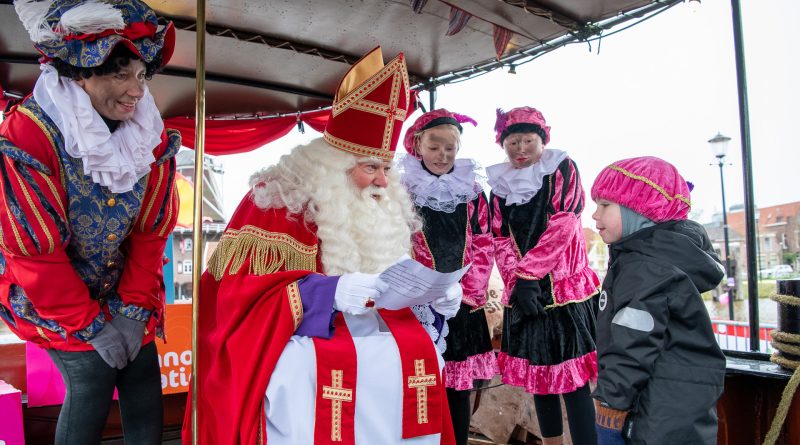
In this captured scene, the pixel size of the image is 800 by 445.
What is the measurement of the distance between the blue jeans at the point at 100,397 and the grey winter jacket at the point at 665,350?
162cm

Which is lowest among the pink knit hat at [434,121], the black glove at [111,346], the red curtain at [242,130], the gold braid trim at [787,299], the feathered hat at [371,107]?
Answer: the black glove at [111,346]

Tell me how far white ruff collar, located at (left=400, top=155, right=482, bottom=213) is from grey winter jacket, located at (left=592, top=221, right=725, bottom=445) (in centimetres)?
115

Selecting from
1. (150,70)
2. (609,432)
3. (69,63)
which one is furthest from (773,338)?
(69,63)

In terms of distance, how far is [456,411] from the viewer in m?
3.14

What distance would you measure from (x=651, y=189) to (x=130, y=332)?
77.8 inches

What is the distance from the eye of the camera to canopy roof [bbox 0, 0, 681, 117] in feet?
9.93

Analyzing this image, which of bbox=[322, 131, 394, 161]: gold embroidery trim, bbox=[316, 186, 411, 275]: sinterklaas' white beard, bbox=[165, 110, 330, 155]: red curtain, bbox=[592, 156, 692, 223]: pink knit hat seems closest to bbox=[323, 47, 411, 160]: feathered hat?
bbox=[322, 131, 394, 161]: gold embroidery trim

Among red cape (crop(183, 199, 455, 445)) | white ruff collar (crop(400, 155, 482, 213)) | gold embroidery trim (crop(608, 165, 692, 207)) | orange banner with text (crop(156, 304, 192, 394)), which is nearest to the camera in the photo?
red cape (crop(183, 199, 455, 445))

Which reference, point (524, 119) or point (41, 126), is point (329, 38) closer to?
point (524, 119)

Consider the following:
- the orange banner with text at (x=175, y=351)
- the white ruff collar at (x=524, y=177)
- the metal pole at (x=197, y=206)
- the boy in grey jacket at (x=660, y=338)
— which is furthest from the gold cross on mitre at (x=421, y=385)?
the orange banner with text at (x=175, y=351)

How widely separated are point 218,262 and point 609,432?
1.60 meters

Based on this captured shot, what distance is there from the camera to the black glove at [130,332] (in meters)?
2.06

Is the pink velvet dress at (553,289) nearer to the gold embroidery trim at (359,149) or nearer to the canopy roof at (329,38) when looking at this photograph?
the canopy roof at (329,38)

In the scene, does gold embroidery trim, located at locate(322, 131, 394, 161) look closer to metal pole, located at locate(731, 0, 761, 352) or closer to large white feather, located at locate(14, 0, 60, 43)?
large white feather, located at locate(14, 0, 60, 43)
